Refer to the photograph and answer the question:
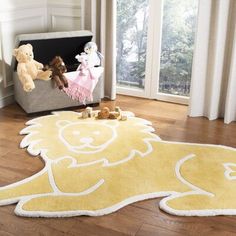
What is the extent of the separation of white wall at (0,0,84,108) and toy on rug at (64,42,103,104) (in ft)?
1.52

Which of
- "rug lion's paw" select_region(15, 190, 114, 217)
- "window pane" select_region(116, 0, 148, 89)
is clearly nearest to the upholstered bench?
"window pane" select_region(116, 0, 148, 89)

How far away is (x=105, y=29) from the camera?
3623 mm

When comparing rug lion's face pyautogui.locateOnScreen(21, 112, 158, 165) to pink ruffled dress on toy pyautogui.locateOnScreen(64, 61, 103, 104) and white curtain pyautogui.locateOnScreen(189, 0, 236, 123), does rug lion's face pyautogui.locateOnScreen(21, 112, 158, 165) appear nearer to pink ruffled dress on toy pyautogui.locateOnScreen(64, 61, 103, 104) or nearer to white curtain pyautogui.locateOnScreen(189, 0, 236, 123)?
pink ruffled dress on toy pyautogui.locateOnScreen(64, 61, 103, 104)

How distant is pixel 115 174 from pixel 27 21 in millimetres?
2105

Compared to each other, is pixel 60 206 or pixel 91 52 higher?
pixel 91 52

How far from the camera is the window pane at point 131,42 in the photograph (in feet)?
12.0

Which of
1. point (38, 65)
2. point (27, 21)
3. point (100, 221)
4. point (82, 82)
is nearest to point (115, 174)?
point (100, 221)

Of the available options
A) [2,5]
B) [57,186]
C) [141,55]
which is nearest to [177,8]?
[141,55]

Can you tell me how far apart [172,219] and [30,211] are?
2.51 ft

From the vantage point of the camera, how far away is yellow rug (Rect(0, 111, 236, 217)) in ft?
6.60

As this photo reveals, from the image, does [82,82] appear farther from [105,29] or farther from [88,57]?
[105,29]

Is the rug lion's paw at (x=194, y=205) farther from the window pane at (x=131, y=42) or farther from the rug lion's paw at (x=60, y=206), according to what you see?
the window pane at (x=131, y=42)

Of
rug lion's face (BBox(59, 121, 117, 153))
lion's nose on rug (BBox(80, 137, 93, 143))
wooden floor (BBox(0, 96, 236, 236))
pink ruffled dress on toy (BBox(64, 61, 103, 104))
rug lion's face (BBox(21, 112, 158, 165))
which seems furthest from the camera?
pink ruffled dress on toy (BBox(64, 61, 103, 104))

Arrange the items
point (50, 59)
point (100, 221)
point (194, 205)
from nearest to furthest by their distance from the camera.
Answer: point (100, 221) < point (194, 205) < point (50, 59)
